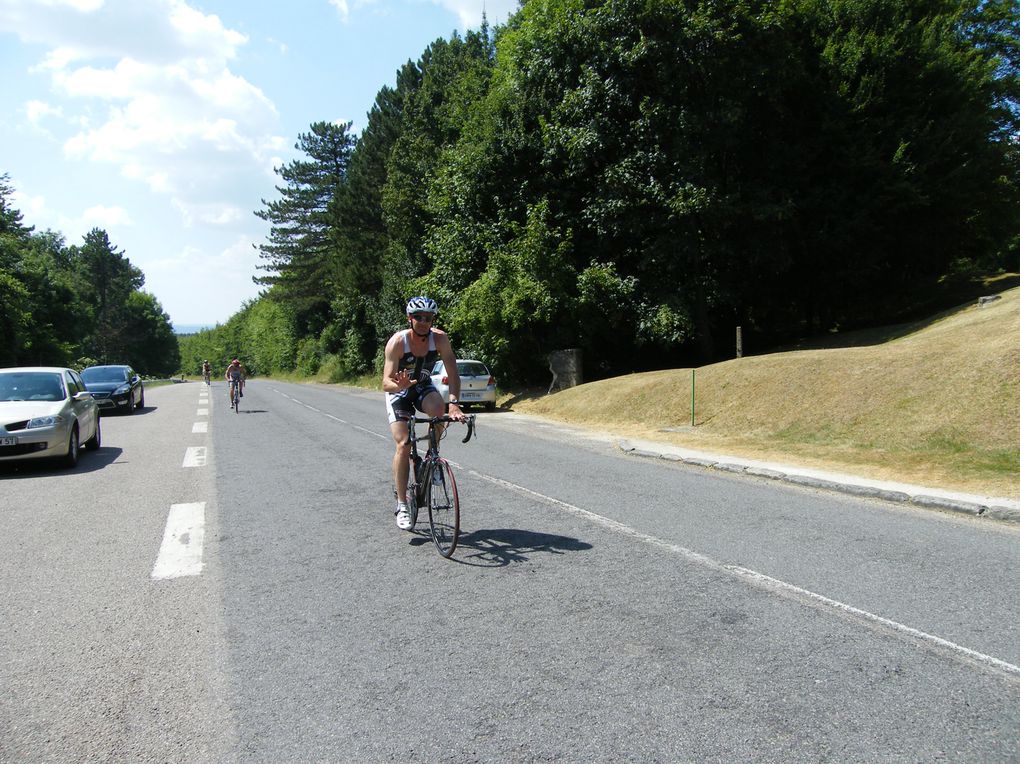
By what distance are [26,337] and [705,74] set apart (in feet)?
137

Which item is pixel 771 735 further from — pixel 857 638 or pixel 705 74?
pixel 705 74

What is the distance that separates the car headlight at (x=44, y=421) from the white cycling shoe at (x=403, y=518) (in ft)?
23.6

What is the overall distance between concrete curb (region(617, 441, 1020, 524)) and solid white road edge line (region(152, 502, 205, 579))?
23.9 feet

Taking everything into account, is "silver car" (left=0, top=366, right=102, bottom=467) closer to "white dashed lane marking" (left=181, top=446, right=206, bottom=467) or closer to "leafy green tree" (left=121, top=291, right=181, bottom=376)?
"white dashed lane marking" (left=181, top=446, right=206, bottom=467)

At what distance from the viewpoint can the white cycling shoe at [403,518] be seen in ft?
20.9

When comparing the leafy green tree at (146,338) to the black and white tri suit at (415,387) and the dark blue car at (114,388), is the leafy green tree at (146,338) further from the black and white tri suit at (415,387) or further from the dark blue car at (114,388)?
the black and white tri suit at (415,387)

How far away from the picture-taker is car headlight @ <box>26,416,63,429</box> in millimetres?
10359

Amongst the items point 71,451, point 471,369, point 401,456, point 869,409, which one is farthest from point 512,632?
point 471,369

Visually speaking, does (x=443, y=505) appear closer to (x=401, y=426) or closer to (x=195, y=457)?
(x=401, y=426)

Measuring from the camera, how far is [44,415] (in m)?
10.5

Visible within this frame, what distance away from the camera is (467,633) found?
4066mm

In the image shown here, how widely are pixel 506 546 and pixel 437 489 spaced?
0.77m

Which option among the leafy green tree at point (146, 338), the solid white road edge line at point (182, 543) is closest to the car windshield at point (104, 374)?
the solid white road edge line at point (182, 543)

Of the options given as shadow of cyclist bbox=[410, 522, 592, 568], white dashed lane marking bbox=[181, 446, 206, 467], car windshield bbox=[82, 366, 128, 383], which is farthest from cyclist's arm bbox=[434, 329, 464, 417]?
car windshield bbox=[82, 366, 128, 383]
